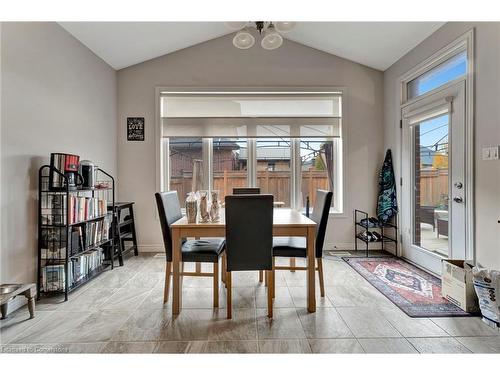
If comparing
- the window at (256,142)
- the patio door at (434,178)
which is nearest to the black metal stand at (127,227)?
the window at (256,142)

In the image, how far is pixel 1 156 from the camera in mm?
2078

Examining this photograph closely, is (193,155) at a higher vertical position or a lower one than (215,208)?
higher

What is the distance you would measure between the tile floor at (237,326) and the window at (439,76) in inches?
87.4

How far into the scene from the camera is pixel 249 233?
2.03m

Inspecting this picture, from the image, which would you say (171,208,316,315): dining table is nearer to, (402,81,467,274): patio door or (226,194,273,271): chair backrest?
(226,194,273,271): chair backrest

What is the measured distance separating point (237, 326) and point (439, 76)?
3192 millimetres

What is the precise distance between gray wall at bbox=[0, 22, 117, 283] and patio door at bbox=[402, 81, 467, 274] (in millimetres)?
3855

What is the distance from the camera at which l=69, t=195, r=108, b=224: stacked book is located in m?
2.49

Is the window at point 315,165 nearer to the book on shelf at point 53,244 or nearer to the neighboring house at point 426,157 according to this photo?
the neighboring house at point 426,157

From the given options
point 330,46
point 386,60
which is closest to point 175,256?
point 330,46

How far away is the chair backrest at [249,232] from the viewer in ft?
6.49

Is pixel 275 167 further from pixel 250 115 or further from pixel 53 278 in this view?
pixel 53 278

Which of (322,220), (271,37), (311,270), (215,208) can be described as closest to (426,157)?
(322,220)
